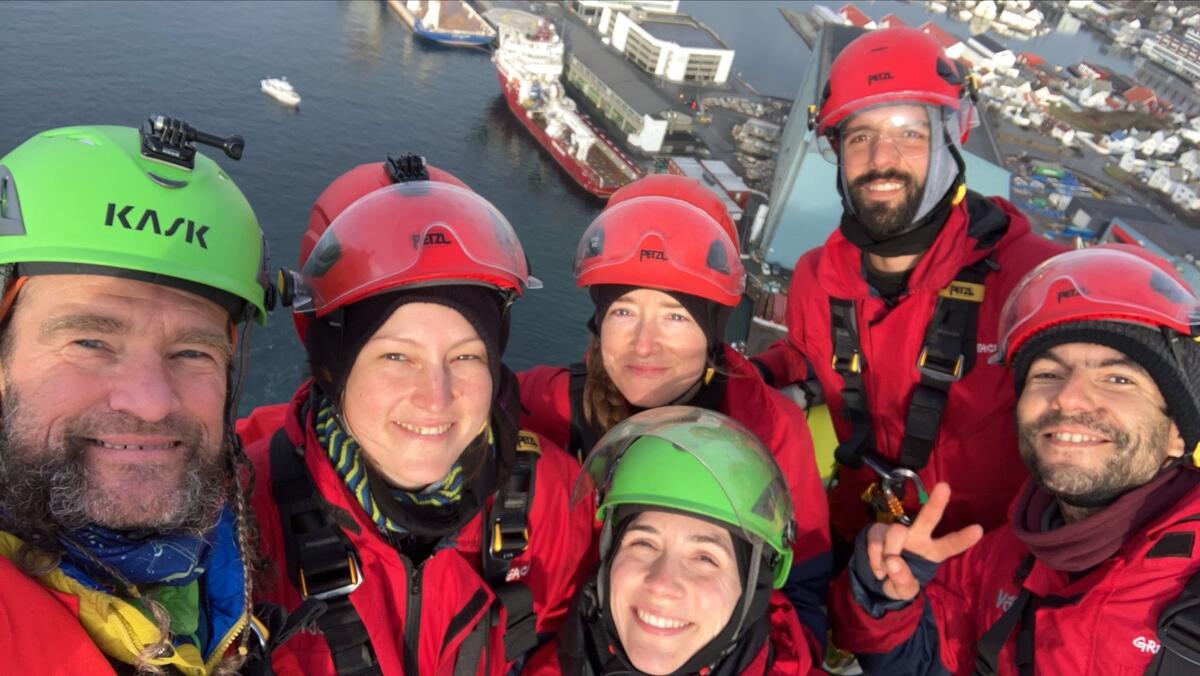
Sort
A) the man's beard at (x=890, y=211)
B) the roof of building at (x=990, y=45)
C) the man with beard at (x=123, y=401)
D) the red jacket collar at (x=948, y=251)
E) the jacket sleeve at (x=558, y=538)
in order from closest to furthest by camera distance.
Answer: the man with beard at (x=123, y=401) < the jacket sleeve at (x=558, y=538) < the red jacket collar at (x=948, y=251) < the man's beard at (x=890, y=211) < the roof of building at (x=990, y=45)

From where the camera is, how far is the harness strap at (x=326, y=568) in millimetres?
3309

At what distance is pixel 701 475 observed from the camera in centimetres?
375

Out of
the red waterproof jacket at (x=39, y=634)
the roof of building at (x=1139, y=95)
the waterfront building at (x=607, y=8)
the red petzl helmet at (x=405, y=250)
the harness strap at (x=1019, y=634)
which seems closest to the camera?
the red waterproof jacket at (x=39, y=634)

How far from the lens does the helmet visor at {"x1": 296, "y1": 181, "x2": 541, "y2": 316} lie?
11.9 feet

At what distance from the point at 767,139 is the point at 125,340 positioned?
54853mm

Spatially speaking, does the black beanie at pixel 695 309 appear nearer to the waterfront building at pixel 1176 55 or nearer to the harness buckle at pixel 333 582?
the harness buckle at pixel 333 582

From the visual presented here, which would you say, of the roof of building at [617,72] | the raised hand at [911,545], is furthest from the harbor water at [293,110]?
the raised hand at [911,545]

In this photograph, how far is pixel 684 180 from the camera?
5.58 meters

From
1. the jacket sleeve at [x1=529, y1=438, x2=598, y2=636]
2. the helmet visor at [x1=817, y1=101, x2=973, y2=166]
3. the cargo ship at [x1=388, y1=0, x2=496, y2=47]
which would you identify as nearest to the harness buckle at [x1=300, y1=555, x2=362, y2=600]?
the jacket sleeve at [x1=529, y1=438, x2=598, y2=636]

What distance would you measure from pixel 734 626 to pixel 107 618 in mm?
2676

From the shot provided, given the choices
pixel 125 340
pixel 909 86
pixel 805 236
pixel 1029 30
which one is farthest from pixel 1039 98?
pixel 125 340

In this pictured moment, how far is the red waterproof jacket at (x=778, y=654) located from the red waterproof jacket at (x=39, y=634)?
2.23m

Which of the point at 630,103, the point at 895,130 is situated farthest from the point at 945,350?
the point at 630,103

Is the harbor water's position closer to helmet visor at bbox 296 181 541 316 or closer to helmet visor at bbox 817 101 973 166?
helmet visor at bbox 296 181 541 316
